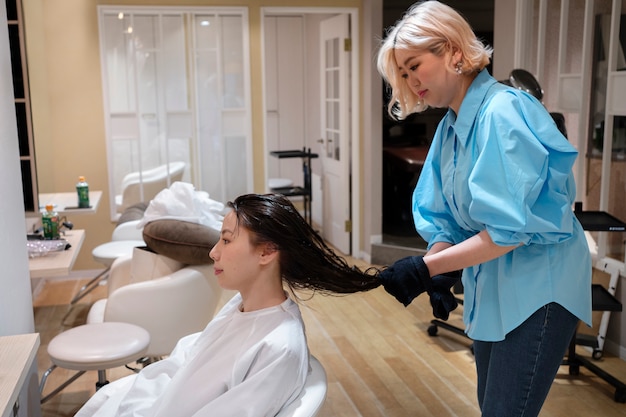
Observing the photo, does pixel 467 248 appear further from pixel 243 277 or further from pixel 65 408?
pixel 65 408

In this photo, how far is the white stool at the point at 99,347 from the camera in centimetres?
258

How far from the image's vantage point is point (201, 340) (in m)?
1.86

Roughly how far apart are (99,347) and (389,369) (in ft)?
5.03

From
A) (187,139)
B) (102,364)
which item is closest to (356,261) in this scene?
(187,139)

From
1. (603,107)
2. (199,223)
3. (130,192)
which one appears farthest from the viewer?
(130,192)

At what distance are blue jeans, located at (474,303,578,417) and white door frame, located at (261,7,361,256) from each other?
424 centimetres

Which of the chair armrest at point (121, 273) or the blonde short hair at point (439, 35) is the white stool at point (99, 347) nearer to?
the chair armrest at point (121, 273)

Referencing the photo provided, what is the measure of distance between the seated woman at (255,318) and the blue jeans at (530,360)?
33 cm

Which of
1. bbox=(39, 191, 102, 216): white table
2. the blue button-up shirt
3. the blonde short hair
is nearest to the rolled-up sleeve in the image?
the blue button-up shirt

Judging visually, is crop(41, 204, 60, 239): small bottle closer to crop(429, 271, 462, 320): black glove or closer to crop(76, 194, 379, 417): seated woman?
crop(76, 194, 379, 417): seated woman

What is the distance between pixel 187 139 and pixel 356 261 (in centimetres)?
170

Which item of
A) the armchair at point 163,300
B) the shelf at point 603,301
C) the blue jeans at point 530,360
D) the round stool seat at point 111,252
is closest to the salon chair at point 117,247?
the round stool seat at point 111,252

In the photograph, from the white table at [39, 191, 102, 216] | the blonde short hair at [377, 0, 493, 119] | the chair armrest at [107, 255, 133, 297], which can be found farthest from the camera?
the white table at [39, 191, 102, 216]

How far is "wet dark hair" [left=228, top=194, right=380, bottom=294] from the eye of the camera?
1.67m
